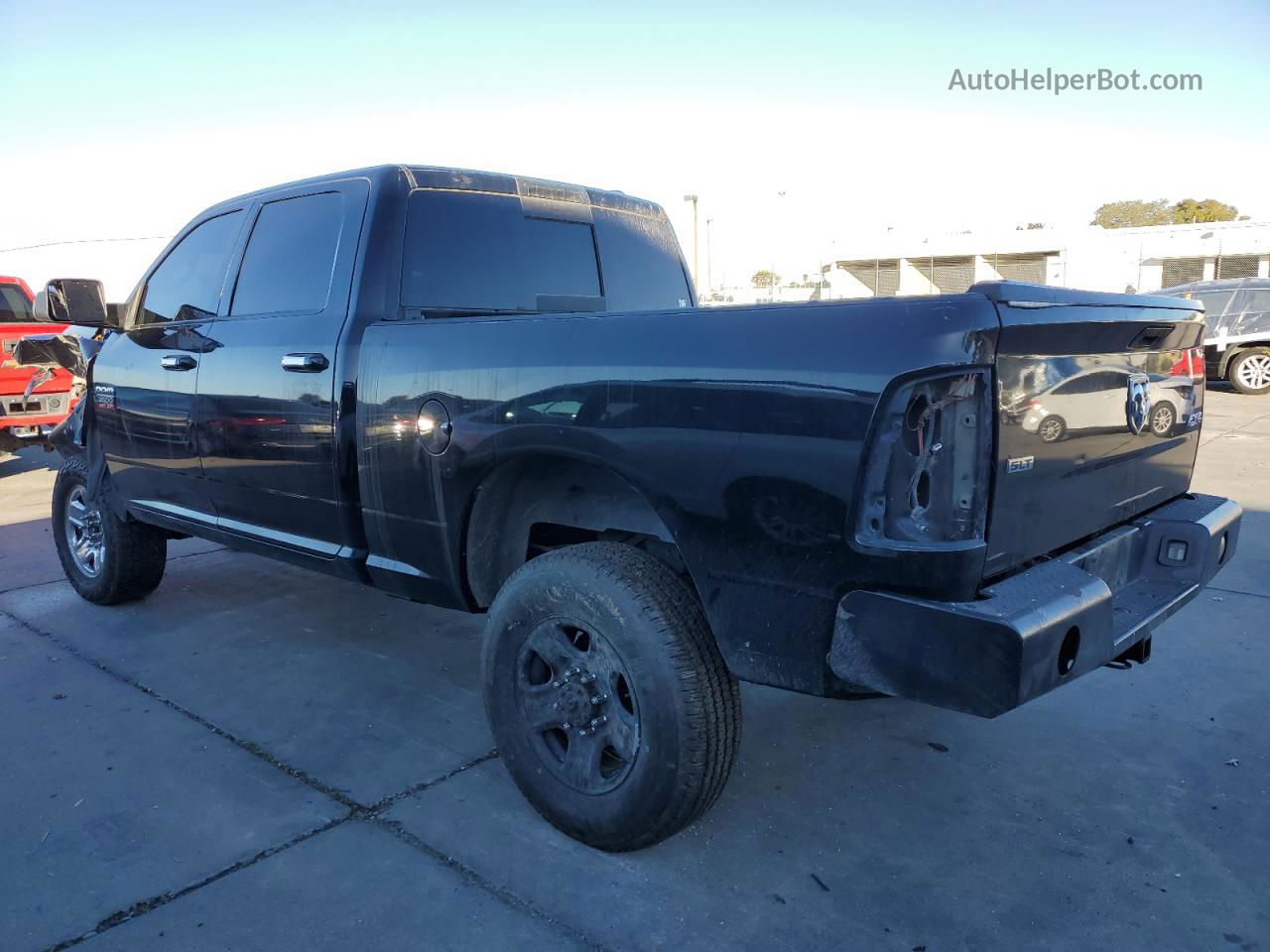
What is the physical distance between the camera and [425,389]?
2.95m

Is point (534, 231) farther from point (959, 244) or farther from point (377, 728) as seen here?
point (959, 244)

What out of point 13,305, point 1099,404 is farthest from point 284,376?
point 13,305

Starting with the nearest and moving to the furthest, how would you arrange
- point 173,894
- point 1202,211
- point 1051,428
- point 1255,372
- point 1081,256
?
point 1051,428, point 173,894, point 1255,372, point 1081,256, point 1202,211

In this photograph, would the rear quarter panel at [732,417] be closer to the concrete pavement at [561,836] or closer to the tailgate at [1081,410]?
the tailgate at [1081,410]

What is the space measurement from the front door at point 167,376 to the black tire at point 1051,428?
316 centimetres

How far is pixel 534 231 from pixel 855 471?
7.40 ft

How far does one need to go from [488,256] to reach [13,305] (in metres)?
9.01

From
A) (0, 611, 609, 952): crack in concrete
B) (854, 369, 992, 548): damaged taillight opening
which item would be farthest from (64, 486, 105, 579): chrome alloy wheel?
(854, 369, 992, 548): damaged taillight opening

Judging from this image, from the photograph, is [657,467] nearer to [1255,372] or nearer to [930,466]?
[930,466]

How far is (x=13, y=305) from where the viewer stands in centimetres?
1012

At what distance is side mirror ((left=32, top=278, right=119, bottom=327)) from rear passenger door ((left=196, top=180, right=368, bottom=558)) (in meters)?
1.03

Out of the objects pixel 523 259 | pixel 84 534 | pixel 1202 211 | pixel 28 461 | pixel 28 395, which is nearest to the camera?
pixel 523 259

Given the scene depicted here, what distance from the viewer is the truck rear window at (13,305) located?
9906 millimetres

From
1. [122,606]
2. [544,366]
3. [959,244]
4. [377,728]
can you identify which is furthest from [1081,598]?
[959,244]
